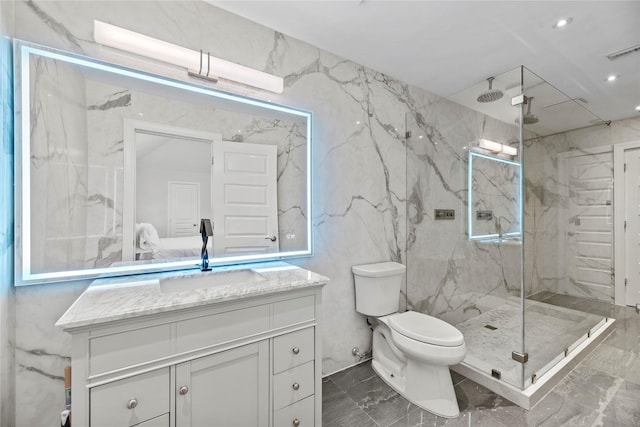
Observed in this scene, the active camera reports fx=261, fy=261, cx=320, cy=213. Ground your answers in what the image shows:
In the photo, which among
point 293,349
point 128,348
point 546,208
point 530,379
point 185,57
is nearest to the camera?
point 128,348

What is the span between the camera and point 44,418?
1130 mm

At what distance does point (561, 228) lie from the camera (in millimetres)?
2543

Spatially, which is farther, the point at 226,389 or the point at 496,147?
the point at 496,147

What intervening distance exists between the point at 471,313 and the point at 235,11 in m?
2.99

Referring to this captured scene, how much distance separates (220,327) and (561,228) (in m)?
3.14

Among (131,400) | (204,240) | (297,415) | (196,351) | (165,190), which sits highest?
(165,190)

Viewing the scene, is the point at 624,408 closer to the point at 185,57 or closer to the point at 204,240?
the point at 204,240

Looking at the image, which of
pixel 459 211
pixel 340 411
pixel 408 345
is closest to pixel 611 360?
pixel 459 211

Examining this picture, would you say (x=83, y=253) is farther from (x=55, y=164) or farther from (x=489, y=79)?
(x=489, y=79)

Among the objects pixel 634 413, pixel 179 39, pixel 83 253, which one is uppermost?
pixel 179 39

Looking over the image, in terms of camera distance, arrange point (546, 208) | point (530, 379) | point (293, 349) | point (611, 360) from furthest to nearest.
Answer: point (546, 208) → point (611, 360) → point (530, 379) → point (293, 349)

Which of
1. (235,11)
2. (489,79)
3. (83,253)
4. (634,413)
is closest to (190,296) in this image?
(83,253)

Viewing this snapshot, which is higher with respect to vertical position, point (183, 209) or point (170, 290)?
point (183, 209)

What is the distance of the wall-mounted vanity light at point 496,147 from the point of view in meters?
2.05
